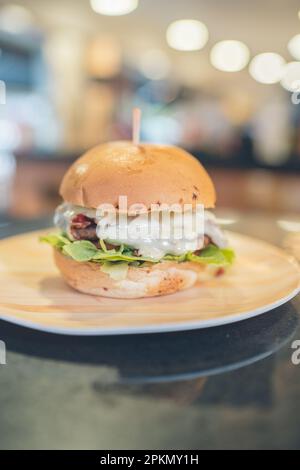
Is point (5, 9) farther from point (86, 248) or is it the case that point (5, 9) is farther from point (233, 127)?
point (86, 248)

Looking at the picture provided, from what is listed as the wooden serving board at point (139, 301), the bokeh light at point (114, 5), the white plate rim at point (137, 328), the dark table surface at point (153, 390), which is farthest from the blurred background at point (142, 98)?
the dark table surface at point (153, 390)

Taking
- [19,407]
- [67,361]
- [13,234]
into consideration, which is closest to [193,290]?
[67,361]

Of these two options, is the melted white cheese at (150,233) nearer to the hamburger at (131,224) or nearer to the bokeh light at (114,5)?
the hamburger at (131,224)

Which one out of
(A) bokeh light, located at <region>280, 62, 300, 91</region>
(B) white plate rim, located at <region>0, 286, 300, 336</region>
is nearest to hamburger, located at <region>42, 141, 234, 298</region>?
(B) white plate rim, located at <region>0, 286, 300, 336</region>

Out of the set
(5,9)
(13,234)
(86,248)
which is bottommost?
(13,234)

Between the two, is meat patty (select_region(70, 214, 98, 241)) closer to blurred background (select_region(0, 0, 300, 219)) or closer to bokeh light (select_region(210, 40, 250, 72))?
blurred background (select_region(0, 0, 300, 219))

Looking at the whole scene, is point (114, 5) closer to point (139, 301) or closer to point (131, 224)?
point (131, 224)
